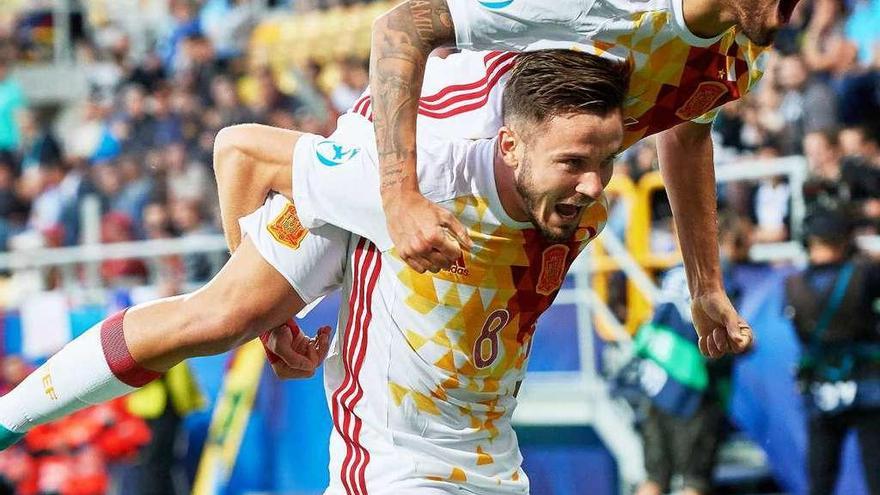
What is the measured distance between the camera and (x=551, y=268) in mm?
3812

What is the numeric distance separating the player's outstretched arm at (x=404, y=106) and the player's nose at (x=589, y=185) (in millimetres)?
333

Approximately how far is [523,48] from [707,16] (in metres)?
0.44

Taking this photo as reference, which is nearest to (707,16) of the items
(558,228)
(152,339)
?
(558,228)

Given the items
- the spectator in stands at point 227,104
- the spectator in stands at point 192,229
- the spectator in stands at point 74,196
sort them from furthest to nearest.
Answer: the spectator in stands at point 74,196 < the spectator in stands at point 227,104 < the spectator in stands at point 192,229

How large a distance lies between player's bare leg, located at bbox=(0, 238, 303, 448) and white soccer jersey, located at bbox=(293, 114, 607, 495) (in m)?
0.22

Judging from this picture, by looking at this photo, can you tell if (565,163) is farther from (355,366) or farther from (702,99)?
(355,366)

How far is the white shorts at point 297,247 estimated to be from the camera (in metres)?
3.78

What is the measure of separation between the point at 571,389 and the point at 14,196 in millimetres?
7107

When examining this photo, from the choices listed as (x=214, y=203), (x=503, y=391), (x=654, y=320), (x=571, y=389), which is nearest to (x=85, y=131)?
(x=214, y=203)

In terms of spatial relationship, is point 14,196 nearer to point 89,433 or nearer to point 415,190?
point 89,433

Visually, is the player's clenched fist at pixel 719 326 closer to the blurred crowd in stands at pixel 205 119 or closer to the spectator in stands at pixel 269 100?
the blurred crowd in stands at pixel 205 119

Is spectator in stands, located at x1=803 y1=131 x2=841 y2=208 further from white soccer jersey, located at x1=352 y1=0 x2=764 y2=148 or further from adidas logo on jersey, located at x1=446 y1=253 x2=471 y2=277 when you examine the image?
adidas logo on jersey, located at x1=446 y1=253 x2=471 y2=277

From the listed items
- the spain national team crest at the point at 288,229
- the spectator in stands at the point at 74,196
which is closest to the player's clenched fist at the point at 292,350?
the spain national team crest at the point at 288,229

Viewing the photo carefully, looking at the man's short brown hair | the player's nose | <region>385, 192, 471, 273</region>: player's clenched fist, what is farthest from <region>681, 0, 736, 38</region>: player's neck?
<region>385, 192, 471, 273</region>: player's clenched fist
